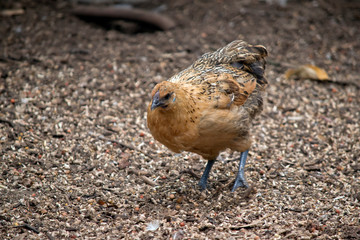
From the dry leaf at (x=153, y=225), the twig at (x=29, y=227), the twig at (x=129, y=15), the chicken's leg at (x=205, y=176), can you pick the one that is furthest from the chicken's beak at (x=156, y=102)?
the twig at (x=129, y=15)

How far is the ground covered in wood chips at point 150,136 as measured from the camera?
5.22m

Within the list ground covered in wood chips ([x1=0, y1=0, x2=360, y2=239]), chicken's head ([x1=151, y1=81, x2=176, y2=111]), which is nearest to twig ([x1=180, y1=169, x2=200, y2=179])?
ground covered in wood chips ([x1=0, y1=0, x2=360, y2=239])

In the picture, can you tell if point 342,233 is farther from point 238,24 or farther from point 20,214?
point 238,24

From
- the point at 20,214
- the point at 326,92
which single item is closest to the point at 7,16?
the point at 20,214

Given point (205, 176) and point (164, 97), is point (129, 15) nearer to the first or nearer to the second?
point (205, 176)

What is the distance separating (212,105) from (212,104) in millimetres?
15

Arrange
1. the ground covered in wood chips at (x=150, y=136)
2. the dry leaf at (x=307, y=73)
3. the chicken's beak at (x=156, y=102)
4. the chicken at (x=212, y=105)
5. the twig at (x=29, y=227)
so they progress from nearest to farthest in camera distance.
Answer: the chicken's beak at (x=156, y=102)
the twig at (x=29, y=227)
the chicken at (x=212, y=105)
the ground covered in wood chips at (x=150, y=136)
the dry leaf at (x=307, y=73)

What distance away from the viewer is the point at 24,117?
701 centimetres

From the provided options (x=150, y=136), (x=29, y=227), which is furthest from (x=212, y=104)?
(x=29, y=227)

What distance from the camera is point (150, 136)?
7.02 metres

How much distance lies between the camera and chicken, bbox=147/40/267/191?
500 centimetres

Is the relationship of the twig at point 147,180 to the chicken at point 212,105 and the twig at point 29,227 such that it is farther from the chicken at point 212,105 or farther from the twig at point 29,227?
the twig at point 29,227

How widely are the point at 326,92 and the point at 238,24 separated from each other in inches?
123

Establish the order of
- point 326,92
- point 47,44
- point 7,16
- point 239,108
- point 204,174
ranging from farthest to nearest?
point 7,16
point 47,44
point 326,92
point 204,174
point 239,108
